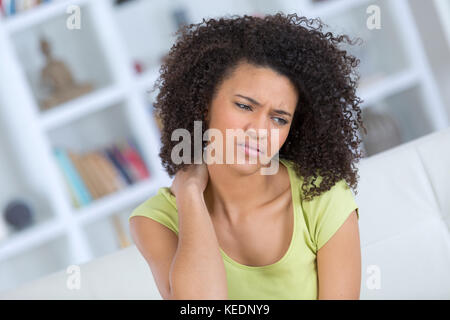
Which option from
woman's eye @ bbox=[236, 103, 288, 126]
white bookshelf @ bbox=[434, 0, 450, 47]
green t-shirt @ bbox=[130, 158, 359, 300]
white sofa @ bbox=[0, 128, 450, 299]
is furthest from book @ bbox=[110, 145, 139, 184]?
white bookshelf @ bbox=[434, 0, 450, 47]

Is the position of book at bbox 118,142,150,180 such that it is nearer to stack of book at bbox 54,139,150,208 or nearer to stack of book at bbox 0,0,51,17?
stack of book at bbox 54,139,150,208

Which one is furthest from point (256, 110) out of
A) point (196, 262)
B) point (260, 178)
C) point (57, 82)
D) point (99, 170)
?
point (57, 82)

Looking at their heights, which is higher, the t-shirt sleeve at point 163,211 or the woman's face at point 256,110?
the woman's face at point 256,110

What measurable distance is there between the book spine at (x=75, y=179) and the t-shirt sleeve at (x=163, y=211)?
1.42m

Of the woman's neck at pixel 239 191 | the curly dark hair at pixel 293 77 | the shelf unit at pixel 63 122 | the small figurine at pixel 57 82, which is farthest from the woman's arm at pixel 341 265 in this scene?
the small figurine at pixel 57 82

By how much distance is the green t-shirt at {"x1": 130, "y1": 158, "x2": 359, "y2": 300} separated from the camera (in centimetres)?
150

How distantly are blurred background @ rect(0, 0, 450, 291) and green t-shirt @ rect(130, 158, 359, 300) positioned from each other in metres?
1.62

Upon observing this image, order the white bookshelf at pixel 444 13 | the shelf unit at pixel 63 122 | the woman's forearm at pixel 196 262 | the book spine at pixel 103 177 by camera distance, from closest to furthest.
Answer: the woman's forearm at pixel 196 262 → the shelf unit at pixel 63 122 → the book spine at pixel 103 177 → the white bookshelf at pixel 444 13

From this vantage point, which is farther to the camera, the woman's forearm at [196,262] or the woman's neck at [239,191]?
the woman's neck at [239,191]

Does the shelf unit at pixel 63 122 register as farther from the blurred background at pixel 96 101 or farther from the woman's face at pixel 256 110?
the woman's face at pixel 256 110

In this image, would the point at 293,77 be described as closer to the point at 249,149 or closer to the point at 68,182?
the point at 249,149

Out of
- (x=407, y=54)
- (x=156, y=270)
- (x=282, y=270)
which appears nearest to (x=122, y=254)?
(x=156, y=270)

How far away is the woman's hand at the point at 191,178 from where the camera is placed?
153 centimetres

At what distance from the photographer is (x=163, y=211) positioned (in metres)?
1.62
